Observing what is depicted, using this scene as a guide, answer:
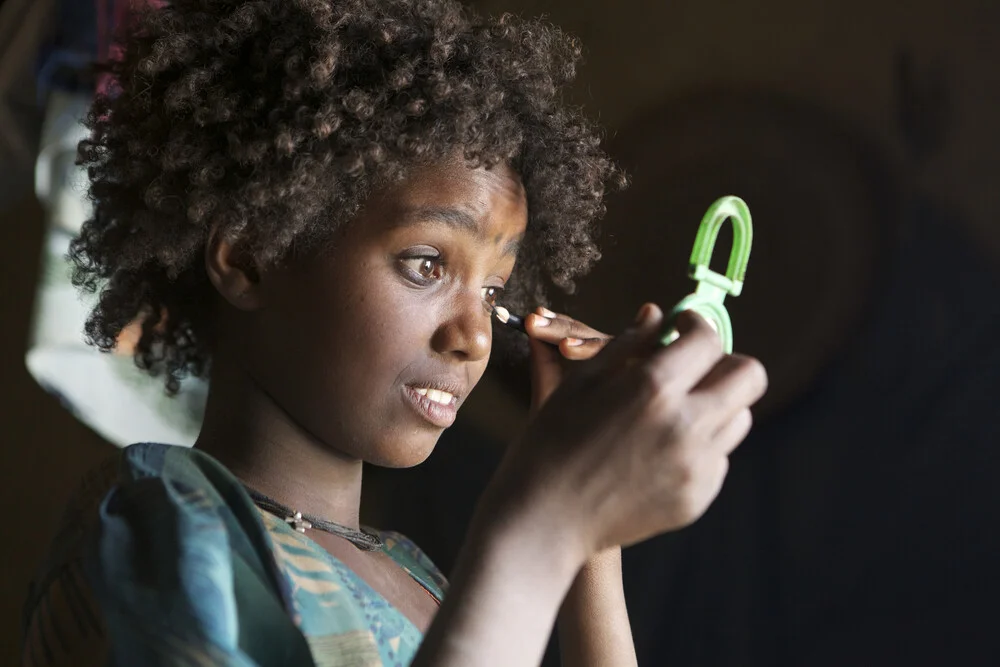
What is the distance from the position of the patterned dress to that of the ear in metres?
0.17

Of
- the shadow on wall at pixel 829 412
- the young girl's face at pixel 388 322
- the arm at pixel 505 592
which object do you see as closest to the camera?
the arm at pixel 505 592

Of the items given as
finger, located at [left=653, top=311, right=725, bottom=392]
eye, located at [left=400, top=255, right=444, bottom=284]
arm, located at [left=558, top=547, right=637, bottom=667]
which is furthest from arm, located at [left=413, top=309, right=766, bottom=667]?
arm, located at [left=558, top=547, right=637, bottom=667]

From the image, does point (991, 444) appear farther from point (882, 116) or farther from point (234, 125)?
point (234, 125)

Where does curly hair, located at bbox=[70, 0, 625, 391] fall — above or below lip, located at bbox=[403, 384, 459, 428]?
above

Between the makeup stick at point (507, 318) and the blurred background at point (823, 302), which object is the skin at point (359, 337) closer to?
the makeup stick at point (507, 318)

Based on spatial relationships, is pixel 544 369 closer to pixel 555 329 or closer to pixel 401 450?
pixel 555 329

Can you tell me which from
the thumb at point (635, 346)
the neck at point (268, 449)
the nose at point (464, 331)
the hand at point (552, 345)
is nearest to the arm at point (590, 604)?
the hand at point (552, 345)

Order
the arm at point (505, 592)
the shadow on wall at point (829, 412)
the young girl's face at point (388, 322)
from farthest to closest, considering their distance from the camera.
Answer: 1. the shadow on wall at point (829, 412)
2. the young girl's face at point (388, 322)
3. the arm at point (505, 592)

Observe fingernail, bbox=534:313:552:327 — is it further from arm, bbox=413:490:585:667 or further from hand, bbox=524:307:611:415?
arm, bbox=413:490:585:667

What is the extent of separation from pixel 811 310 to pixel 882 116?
0.19 meters

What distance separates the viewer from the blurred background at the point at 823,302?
932 millimetres

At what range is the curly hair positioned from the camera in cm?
84

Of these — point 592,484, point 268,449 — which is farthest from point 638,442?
point 268,449

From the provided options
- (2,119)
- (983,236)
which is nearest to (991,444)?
(983,236)
